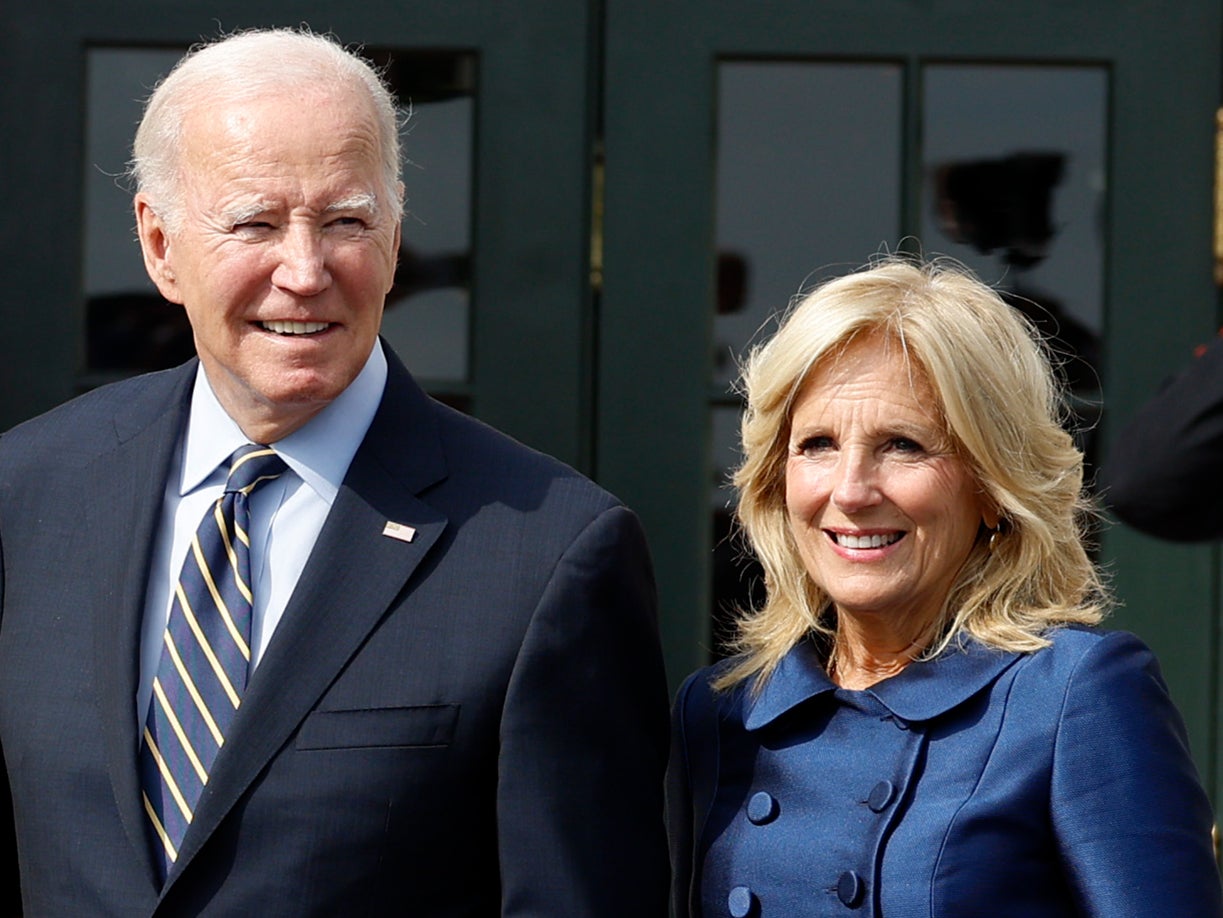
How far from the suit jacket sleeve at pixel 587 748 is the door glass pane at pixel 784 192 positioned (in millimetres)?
1482

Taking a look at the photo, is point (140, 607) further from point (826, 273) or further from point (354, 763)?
point (826, 273)

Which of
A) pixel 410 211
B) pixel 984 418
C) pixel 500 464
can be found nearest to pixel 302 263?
pixel 500 464

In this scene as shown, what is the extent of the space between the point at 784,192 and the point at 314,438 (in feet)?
5.49

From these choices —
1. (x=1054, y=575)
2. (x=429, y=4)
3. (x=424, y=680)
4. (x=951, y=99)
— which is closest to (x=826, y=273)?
(x=951, y=99)

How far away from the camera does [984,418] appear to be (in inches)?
89.4

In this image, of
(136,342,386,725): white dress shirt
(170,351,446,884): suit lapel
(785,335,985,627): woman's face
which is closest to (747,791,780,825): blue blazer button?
(785,335,985,627): woman's face

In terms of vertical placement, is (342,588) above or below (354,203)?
below

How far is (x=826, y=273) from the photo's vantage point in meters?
3.83

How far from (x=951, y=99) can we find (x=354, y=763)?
2125 millimetres

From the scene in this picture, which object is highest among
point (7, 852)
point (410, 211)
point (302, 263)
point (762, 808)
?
point (410, 211)

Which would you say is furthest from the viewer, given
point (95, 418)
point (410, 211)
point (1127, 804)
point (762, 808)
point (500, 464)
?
Result: point (410, 211)

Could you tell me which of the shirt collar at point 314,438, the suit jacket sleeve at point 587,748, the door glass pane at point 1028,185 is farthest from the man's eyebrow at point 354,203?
the door glass pane at point 1028,185

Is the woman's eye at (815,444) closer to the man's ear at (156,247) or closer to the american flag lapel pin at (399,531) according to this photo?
the american flag lapel pin at (399,531)

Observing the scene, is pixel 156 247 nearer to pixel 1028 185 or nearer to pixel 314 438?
pixel 314 438
